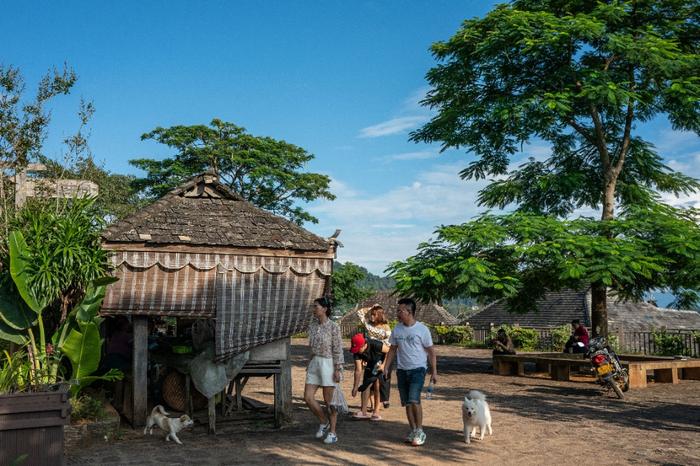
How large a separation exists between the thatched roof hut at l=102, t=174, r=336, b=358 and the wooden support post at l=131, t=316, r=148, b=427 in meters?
0.30

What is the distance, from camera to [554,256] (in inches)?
717

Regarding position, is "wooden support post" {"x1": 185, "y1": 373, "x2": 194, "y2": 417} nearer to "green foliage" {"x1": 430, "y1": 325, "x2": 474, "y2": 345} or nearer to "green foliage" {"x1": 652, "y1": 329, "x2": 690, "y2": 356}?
"green foliage" {"x1": 652, "y1": 329, "x2": 690, "y2": 356}

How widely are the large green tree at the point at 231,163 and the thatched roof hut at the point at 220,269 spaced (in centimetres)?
2834

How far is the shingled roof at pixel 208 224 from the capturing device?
1039 centimetres

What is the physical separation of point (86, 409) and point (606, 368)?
10537 millimetres

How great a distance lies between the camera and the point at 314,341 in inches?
358

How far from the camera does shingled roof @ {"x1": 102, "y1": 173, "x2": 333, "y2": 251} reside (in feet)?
34.1

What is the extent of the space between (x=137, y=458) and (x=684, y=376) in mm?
16419

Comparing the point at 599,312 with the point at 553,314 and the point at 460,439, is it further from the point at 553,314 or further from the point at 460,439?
the point at 553,314

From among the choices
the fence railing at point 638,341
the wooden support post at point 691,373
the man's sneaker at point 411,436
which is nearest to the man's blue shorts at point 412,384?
the man's sneaker at point 411,436

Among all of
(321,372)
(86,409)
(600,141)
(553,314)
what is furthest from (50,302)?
(553,314)

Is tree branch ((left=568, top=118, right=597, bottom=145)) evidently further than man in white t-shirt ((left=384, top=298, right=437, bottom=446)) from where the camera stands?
Yes

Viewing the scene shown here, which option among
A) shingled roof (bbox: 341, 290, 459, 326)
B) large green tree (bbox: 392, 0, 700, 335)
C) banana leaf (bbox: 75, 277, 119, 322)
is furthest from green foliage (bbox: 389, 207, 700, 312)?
shingled roof (bbox: 341, 290, 459, 326)

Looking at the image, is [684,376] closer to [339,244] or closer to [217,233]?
[339,244]
